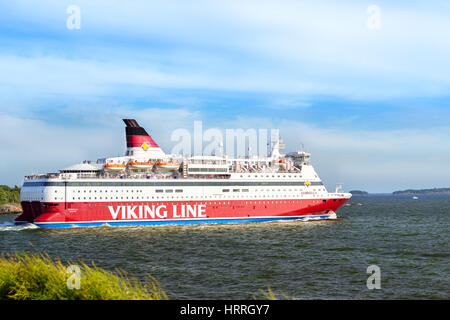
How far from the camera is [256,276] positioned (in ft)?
66.8

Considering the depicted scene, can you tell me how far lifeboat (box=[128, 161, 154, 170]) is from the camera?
144ft

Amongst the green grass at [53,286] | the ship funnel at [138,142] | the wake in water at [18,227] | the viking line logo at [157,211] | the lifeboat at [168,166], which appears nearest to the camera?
the green grass at [53,286]

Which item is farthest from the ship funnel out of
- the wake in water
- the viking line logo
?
the wake in water

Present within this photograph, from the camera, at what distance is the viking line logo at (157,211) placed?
132 ft

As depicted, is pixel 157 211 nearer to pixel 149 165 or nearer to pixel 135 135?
pixel 149 165

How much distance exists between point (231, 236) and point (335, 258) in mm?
11037

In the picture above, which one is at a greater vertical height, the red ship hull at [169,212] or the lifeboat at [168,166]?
the lifeboat at [168,166]

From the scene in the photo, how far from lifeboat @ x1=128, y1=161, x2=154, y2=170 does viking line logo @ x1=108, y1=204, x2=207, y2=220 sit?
15.7 feet

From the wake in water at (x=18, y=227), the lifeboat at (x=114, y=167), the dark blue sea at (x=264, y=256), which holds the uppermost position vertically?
the lifeboat at (x=114, y=167)

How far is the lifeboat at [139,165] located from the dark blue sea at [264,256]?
6.76 m

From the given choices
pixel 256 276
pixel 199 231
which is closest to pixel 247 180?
pixel 199 231

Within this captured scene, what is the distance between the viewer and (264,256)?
84.1ft

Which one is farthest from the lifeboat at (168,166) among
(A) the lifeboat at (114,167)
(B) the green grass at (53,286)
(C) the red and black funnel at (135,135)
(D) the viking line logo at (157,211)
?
(B) the green grass at (53,286)

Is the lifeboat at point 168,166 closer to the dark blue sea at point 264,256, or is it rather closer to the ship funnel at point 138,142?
the ship funnel at point 138,142
